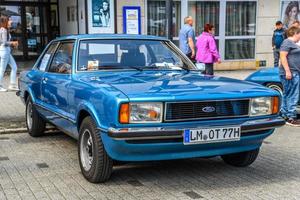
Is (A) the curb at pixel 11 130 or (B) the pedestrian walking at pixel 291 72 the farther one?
(B) the pedestrian walking at pixel 291 72

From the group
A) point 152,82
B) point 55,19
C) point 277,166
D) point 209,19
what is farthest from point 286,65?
point 55,19

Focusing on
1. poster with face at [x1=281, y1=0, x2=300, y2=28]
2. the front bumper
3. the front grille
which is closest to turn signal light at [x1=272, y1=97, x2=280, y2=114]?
the front bumper

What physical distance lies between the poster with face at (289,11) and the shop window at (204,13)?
2685 mm

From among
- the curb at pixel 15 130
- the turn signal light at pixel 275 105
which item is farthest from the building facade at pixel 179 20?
the turn signal light at pixel 275 105

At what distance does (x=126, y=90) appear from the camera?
4555 mm

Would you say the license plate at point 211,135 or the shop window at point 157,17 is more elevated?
the shop window at point 157,17

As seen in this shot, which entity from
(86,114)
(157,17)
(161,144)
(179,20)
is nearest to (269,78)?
(86,114)

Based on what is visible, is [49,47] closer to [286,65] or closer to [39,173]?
[39,173]

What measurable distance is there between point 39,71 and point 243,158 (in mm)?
3203

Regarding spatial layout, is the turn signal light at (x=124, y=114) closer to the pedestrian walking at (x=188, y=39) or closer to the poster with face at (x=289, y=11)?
the pedestrian walking at (x=188, y=39)

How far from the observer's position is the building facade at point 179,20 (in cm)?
1492

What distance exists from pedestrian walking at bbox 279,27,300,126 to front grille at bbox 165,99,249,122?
3599mm

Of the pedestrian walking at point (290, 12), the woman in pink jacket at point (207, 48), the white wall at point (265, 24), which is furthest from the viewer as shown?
the pedestrian walking at point (290, 12)

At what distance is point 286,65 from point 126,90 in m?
4.31
